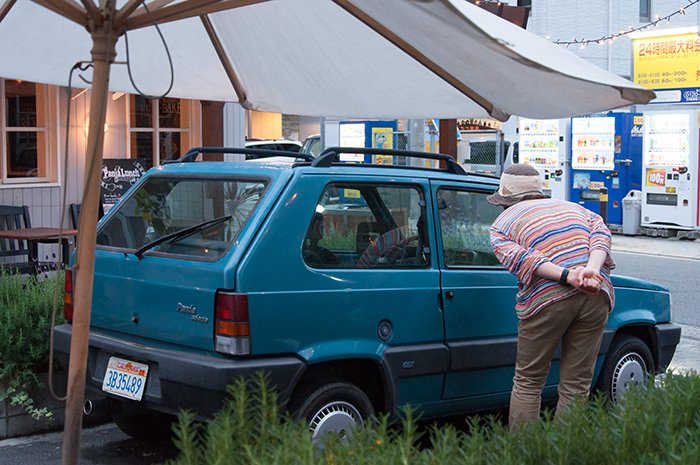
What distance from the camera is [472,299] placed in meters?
5.91

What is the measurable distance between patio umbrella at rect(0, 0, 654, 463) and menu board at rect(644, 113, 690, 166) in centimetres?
1396

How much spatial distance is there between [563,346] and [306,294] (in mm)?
1578

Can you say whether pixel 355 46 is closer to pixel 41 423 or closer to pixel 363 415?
pixel 363 415

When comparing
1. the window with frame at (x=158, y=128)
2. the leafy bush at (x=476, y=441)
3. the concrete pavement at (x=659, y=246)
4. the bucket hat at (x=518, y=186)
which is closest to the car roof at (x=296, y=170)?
the bucket hat at (x=518, y=186)

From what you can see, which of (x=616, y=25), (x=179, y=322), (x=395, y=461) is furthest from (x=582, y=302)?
(x=616, y=25)

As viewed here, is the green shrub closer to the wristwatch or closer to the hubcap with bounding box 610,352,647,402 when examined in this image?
the wristwatch

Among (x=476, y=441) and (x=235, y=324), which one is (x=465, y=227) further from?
(x=476, y=441)

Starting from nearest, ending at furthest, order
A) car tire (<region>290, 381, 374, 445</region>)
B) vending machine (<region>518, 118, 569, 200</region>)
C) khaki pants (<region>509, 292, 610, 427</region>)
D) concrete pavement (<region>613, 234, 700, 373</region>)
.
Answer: car tire (<region>290, 381, 374, 445</region>)
khaki pants (<region>509, 292, 610, 427</region>)
concrete pavement (<region>613, 234, 700, 373</region>)
vending machine (<region>518, 118, 569, 200</region>)

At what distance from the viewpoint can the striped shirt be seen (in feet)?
18.1

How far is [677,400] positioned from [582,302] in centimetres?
157

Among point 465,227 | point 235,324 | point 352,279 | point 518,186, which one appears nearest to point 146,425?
point 235,324

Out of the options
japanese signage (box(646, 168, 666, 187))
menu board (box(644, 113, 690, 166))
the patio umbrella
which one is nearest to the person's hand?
the patio umbrella

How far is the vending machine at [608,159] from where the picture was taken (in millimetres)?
20578

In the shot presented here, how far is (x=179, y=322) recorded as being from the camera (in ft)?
16.9
